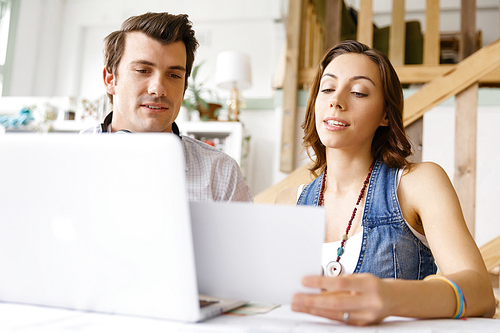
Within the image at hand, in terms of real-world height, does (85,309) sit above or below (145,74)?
below

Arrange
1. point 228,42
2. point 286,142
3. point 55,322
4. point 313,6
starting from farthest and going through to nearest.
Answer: point 228,42 < point 313,6 < point 286,142 < point 55,322

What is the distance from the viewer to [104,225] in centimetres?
50

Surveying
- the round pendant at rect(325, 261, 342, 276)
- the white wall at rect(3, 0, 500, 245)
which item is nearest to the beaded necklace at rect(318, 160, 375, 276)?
the round pendant at rect(325, 261, 342, 276)

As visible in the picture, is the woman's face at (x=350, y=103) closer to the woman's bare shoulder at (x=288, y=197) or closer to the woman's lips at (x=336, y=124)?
the woman's lips at (x=336, y=124)

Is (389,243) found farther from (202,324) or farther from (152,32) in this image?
(152,32)

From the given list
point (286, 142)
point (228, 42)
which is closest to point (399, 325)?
point (286, 142)

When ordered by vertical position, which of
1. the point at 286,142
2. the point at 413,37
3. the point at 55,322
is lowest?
the point at 55,322

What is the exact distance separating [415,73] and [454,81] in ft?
1.15

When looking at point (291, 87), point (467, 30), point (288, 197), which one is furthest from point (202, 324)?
point (467, 30)

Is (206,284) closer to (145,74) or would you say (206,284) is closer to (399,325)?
(399,325)

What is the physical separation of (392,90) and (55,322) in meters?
1.00

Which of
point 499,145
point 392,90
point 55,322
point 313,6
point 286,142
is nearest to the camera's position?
point 55,322

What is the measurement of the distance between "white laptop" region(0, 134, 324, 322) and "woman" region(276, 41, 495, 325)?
40cm

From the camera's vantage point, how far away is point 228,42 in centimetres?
470
